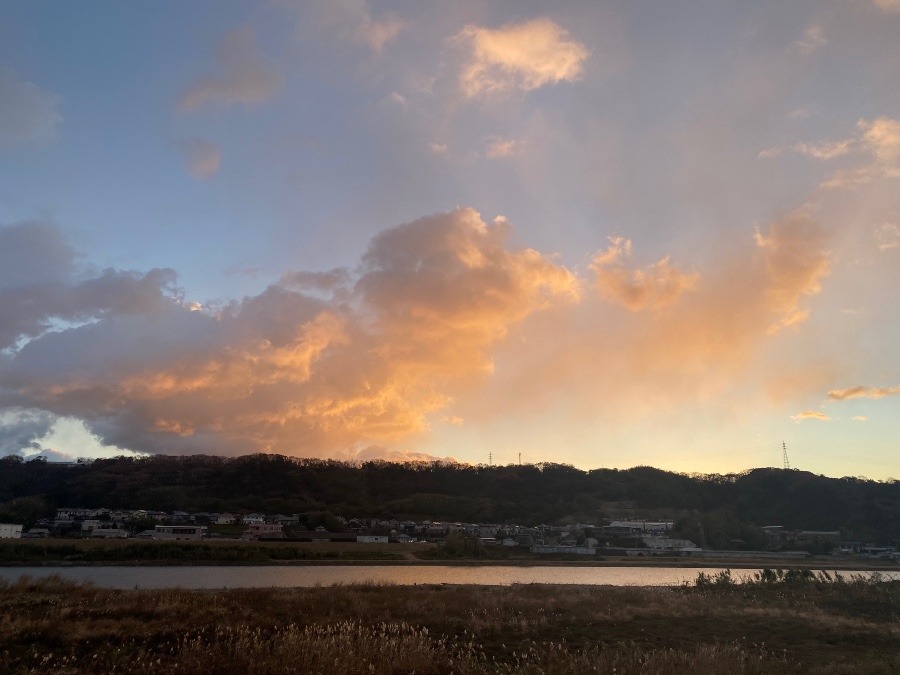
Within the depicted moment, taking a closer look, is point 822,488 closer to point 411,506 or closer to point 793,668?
point 411,506

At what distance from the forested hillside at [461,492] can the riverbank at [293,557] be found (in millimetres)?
27105

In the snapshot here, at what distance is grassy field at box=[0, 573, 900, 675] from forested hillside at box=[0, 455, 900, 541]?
305ft

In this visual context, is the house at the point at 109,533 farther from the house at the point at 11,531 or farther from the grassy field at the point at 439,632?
the grassy field at the point at 439,632

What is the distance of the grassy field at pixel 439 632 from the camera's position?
11.1 meters

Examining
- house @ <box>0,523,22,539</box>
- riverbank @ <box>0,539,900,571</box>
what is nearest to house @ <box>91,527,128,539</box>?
riverbank @ <box>0,539,900,571</box>

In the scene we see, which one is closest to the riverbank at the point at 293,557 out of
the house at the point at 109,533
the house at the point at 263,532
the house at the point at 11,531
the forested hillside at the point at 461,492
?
the house at the point at 109,533

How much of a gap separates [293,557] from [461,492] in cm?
9209

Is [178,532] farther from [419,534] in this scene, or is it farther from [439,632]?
[439,632]

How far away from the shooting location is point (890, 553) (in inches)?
3573

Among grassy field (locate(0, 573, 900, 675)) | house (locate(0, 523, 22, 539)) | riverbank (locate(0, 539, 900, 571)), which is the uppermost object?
grassy field (locate(0, 573, 900, 675))

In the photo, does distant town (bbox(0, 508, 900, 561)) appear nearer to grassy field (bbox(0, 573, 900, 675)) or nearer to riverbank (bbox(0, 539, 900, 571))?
riverbank (bbox(0, 539, 900, 571))

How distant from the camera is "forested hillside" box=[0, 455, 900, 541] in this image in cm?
11738

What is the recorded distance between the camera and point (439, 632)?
16234 mm

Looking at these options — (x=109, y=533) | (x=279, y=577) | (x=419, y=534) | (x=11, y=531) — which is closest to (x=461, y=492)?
(x=419, y=534)
